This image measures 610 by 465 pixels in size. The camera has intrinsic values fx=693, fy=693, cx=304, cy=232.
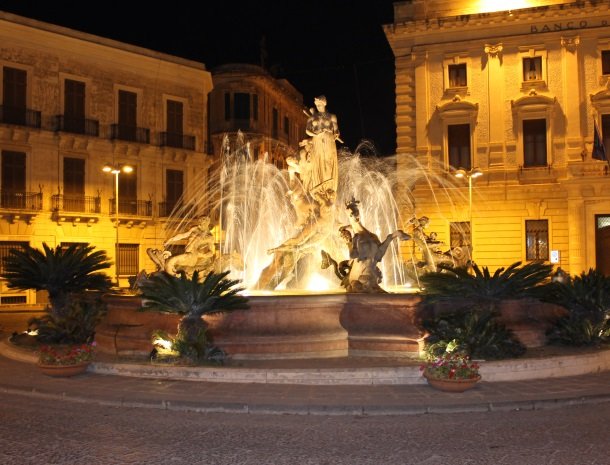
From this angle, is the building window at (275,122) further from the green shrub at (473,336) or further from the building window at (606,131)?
the green shrub at (473,336)

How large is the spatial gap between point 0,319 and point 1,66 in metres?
13.9

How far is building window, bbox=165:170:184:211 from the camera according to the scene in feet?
127

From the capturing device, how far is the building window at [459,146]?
108ft

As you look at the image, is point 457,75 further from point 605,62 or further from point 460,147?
point 605,62

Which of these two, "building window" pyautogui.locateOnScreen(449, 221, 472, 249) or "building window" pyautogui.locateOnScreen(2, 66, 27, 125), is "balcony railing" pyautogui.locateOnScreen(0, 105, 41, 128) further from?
"building window" pyautogui.locateOnScreen(449, 221, 472, 249)

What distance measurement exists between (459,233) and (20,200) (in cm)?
2062

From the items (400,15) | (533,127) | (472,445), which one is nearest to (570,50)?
(533,127)

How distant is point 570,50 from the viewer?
3130cm

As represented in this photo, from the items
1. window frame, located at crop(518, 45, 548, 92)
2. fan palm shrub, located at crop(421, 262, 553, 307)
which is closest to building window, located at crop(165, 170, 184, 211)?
window frame, located at crop(518, 45, 548, 92)

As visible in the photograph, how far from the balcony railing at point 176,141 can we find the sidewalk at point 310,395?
28.9 meters

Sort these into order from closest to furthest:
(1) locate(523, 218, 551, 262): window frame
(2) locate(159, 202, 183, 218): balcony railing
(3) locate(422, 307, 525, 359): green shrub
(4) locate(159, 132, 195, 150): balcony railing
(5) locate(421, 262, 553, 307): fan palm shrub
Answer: (3) locate(422, 307, 525, 359): green shrub, (5) locate(421, 262, 553, 307): fan palm shrub, (1) locate(523, 218, 551, 262): window frame, (2) locate(159, 202, 183, 218): balcony railing, (4) locate(159, 132, 195, 150): balcony railing

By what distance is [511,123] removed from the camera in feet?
105

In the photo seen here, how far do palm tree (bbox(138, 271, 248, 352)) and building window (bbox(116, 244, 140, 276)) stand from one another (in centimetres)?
2601

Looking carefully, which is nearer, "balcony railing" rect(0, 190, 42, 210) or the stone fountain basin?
the stone fountain basin
